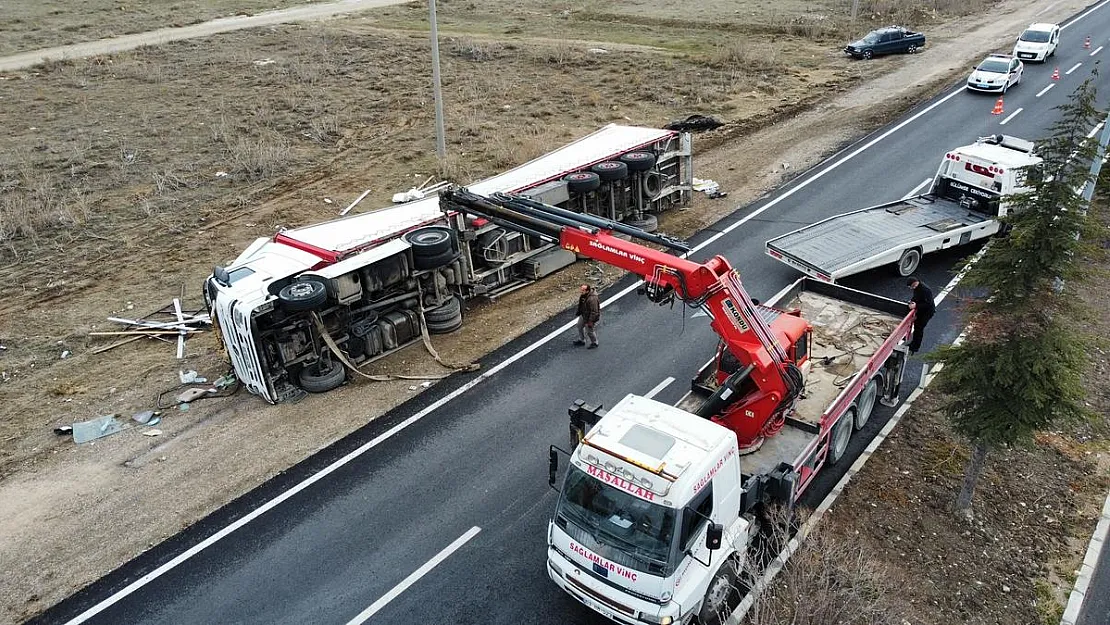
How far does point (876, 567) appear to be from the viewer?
9.62 metres

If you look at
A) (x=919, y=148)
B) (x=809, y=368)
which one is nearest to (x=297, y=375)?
(x=809, y=368)

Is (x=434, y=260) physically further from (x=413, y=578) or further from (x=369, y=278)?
(x=413, y=578)

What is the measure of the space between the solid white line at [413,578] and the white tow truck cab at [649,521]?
2.03 meters

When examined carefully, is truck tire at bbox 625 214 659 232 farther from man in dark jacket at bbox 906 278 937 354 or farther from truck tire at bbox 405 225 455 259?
man in dark jacket at bbox 906 278 937 354

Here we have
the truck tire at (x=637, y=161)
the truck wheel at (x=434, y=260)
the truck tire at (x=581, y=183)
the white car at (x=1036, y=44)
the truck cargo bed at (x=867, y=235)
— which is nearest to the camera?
the truck wheel at (x=434, y=260)

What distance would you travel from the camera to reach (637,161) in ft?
64.6

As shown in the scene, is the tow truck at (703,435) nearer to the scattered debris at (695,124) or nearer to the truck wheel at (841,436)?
the truck wheel at (841,436)

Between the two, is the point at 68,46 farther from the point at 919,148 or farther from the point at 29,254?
the point at 919,148

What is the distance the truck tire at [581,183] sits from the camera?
18.2m

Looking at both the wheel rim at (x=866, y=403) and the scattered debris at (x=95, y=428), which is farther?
the scattered debris at (x=95, y=428)

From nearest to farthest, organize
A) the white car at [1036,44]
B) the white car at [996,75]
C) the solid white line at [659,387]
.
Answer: the solid white line at [659,387] < the white car at [996,75] < the white car at [1036,44]

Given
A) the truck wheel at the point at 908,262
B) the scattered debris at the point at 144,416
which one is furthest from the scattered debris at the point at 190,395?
the truck wheel at the point at 908,262

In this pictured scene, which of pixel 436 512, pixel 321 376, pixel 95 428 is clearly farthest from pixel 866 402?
pixel 95 428

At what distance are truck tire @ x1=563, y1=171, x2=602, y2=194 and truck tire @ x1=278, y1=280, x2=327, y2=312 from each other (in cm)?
691
